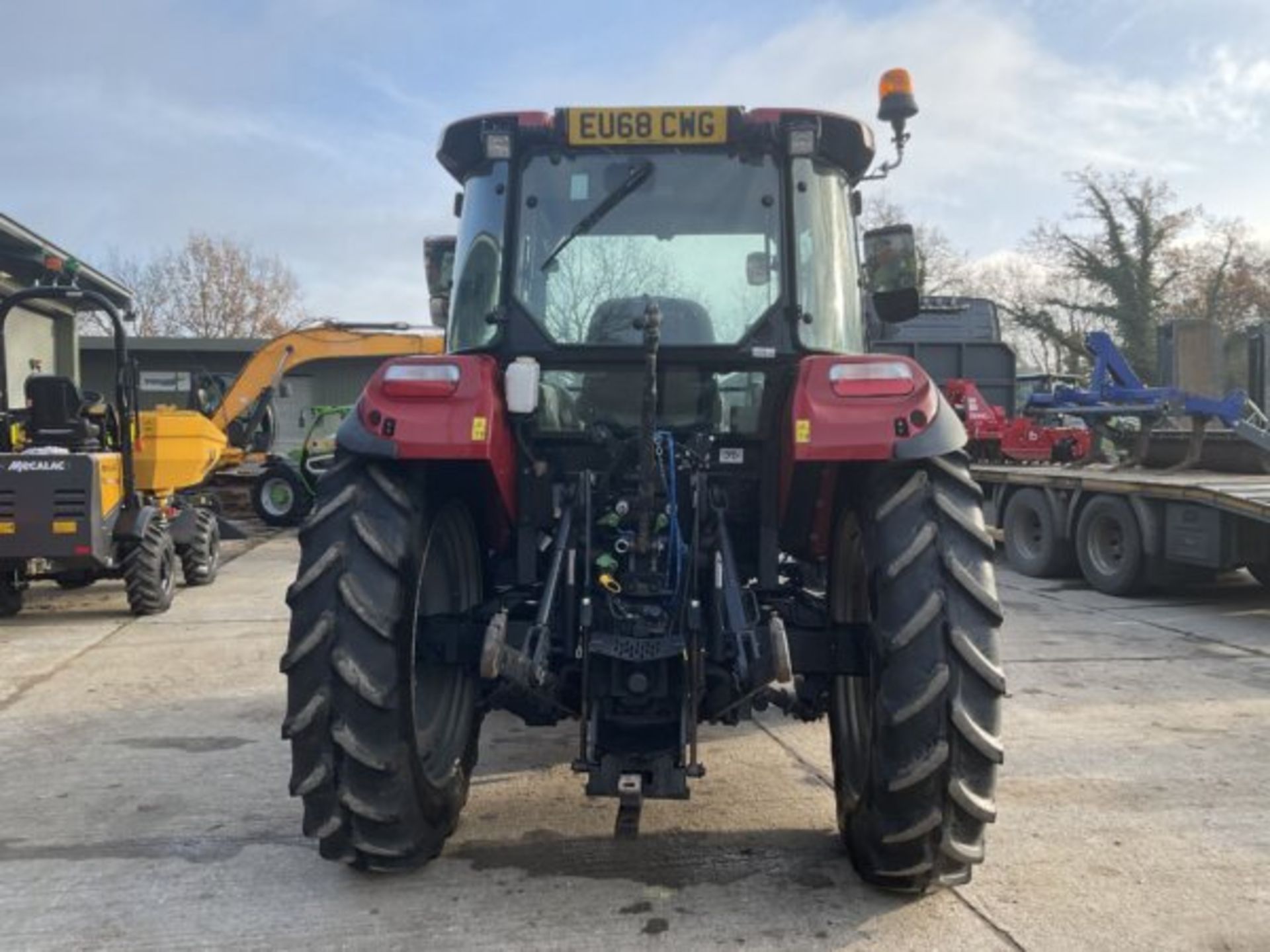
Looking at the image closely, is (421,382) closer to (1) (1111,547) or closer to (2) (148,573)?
(2) (148,573)

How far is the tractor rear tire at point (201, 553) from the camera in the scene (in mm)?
10508

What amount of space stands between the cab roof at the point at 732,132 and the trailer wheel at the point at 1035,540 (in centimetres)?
786

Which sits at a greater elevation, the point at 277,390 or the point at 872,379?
the point at 277,390

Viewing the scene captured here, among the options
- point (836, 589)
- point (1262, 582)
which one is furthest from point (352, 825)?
point (1262, 582)

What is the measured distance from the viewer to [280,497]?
17.4m

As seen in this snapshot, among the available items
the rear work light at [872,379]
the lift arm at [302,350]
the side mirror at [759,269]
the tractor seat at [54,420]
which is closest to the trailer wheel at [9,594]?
the tractor seat at [54,420]

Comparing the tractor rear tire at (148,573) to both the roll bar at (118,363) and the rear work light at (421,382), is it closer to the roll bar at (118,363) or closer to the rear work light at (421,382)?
the roll bar at (118,363)

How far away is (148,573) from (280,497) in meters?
8.63

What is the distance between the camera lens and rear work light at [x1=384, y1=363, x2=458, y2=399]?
3.55 meters

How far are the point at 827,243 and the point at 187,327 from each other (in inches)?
1572

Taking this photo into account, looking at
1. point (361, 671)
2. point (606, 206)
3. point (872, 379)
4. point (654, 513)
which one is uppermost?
point (606, 206)

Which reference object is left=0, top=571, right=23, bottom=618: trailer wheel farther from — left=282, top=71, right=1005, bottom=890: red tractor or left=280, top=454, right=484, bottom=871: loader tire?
left=280, top=454, right=484, bottom=871: loader tire

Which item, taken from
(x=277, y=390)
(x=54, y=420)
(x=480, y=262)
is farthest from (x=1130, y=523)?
(x=277, y=390)

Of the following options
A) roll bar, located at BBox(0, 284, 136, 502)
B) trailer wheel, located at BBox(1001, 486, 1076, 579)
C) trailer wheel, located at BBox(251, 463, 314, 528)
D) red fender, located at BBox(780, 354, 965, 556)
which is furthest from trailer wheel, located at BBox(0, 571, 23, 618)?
trailer wheel, located at BBox(1001, 486, 1076, 579)
